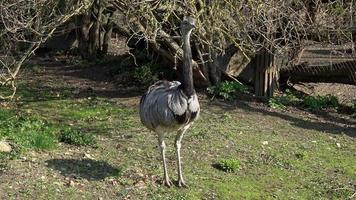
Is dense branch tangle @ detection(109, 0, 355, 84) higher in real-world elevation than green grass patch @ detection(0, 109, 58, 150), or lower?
higher

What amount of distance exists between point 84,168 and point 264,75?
5.21 metres

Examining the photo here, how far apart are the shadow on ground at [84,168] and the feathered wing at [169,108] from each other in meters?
0.79

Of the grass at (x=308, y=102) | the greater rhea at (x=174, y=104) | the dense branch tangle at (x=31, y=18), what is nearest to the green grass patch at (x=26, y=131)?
the dense branch tangle at (x=31, y=18)

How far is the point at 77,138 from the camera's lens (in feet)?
27.6

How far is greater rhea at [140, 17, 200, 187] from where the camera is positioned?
672 cm

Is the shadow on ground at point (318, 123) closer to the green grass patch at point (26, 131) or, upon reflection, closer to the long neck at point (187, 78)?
the green grass patch at point (26, 131)

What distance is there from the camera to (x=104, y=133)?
912 centimetres

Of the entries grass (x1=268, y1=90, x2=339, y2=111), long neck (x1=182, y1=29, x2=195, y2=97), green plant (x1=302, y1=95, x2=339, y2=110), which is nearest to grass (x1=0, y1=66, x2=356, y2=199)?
grass (x1=268, y1=90, x2=339, y2=111)

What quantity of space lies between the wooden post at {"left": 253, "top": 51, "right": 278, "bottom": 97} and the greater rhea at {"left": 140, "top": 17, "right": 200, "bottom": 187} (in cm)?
491

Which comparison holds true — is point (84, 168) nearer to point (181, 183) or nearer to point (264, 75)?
point (181, 183)

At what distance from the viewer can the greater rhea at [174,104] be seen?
6.72m

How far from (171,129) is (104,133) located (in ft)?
7.79

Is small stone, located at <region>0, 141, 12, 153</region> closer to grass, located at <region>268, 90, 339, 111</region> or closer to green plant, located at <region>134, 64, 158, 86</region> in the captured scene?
green plant, located at <region>134, 64, 158, 86</region>

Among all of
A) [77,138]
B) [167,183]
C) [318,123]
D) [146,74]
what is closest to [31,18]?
[77,138]
